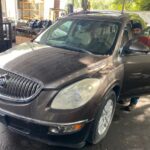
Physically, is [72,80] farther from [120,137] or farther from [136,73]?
[136,73]

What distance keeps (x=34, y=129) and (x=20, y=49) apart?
56.2 inches

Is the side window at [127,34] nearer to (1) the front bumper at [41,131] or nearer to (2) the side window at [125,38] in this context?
(2) the side window at [125,38]

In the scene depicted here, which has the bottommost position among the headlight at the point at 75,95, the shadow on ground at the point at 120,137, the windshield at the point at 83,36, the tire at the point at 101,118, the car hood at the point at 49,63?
the shadow on ground at the point at 120,137

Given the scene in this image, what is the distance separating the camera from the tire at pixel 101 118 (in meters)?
3.04

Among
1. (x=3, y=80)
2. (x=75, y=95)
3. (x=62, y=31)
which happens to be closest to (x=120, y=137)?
(x=75, y=95)

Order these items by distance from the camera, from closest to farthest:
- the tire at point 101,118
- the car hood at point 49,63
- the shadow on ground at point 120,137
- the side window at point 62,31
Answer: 1. the car hood at point 49,63
2. the tire at point 101,118
3. the shadow on ground at point 120,137
4. the side window at point 62,31

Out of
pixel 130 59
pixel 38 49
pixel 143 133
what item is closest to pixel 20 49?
pixel 38 49

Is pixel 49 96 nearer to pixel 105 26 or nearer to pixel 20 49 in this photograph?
pixel 20 49

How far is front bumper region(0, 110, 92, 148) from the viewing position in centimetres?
274

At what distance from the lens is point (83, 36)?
399 cm

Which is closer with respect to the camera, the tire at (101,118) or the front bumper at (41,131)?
the front bumper at (41,131)

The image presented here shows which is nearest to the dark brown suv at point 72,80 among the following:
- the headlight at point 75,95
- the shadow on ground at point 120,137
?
the headlight at point 75,95

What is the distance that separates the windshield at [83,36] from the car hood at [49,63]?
0.83 ft

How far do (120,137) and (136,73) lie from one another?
1062 mm
